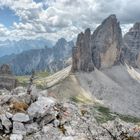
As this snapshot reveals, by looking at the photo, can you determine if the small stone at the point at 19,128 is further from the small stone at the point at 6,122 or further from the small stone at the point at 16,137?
the small stone at the point at 6,122

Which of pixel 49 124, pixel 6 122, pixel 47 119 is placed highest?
pixel 6 122

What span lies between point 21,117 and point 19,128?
1.23 meters

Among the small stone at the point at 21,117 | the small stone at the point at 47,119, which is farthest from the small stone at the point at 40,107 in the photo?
the small stone at the point at 21,117

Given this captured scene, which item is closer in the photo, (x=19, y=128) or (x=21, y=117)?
(x=19, y=128)

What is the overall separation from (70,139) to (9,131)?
5.73 meters

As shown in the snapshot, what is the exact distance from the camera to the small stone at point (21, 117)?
3331 centimetres

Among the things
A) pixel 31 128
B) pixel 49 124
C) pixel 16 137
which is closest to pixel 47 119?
pixel 49 124

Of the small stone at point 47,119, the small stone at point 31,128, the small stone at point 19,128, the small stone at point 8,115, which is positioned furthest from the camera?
the small stone at point 47,119

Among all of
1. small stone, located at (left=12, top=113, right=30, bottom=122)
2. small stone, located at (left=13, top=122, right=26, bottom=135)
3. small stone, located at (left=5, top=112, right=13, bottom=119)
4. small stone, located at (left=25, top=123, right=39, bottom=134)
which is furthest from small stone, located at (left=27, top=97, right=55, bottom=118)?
small stone, located at (left=5, top=112, right=13, bottom=119)

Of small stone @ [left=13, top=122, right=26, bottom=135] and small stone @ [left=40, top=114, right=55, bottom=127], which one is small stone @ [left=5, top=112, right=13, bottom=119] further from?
small stone @ [left=40, top=114, right=55, bottom=127]

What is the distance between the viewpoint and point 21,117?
3356 cm

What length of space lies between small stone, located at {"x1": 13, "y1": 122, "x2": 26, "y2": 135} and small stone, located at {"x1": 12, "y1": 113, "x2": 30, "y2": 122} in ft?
1.69

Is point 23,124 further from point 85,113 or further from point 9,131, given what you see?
point 85,113

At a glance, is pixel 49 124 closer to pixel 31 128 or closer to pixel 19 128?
pixel 31 128
